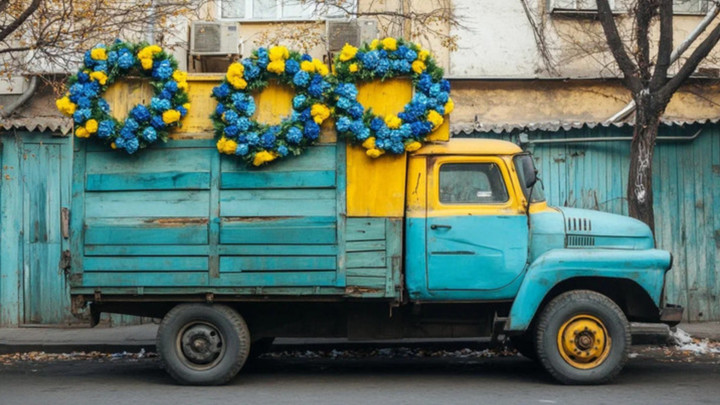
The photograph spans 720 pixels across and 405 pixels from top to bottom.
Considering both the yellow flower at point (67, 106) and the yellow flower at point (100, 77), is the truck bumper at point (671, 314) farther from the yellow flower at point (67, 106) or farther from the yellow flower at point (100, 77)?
the yellow flower at point (67, 106)

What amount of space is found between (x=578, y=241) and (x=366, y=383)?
2.44m

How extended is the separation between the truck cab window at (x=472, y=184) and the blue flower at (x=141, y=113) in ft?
9.23

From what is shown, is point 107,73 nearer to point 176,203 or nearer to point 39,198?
point 176,203

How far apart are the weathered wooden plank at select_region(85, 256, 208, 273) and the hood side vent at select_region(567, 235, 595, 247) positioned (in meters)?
3.46

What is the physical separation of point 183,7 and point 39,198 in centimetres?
340

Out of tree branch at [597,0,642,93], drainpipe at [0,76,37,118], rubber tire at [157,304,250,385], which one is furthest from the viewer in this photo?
drainpipe at [0,76,37,118]

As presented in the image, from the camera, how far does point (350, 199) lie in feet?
29.9

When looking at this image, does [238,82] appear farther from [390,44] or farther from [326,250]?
[326,250]

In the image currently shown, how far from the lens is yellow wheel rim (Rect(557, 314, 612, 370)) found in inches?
356

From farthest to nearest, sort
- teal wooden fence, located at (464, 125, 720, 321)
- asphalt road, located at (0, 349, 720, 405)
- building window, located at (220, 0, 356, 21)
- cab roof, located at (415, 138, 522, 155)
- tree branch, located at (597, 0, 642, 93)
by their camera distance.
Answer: building window, located at (220, 0, 356, 21), teal wooden fence, located at (464, 125, 720, 321), tree branch, located at (597, 0, 642, 93), cab roof, located at (415, 138, 522, 155), asphalt road, located at (0, 349, 720, 405)

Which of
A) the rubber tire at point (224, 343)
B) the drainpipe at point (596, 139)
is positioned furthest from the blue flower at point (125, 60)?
the drainpipe at point (596, 139)

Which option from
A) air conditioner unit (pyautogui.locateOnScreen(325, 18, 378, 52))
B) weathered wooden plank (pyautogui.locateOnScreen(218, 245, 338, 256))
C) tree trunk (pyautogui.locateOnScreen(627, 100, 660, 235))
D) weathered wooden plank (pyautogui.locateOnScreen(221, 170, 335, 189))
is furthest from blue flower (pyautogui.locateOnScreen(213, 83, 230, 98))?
tree trunk (pyautogui.locateOnScreen(627, 100, 660, 235))

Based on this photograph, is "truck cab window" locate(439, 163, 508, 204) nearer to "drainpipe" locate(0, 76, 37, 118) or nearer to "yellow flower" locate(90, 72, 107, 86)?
"yellow flower" locate(90, 72, 107, 86)

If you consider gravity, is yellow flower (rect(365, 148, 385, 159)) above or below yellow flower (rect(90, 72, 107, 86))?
below
